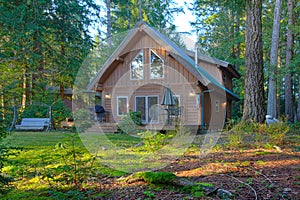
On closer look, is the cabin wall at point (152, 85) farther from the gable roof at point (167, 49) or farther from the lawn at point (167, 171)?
the lawn at point (167, 171)

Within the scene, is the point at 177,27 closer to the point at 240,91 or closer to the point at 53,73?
the point at 240,91

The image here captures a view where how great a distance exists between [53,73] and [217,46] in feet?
44.5

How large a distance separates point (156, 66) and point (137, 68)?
102 cm

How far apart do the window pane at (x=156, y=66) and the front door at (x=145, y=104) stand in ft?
3.80

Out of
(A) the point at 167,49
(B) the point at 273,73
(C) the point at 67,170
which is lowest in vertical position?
(C) the point at 67,170

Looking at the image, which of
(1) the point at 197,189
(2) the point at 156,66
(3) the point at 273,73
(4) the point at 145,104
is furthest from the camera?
(4) the point at 145,104

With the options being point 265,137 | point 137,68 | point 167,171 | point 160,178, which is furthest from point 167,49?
point 160,178

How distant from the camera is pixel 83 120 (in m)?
10.6

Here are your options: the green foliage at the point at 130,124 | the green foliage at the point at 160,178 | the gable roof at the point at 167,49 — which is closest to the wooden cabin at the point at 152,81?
the gable roof at the point at 167,49

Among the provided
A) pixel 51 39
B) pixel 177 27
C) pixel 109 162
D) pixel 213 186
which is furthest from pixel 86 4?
pixel 213 186

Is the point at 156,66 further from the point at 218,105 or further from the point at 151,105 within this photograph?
the point at 218,105

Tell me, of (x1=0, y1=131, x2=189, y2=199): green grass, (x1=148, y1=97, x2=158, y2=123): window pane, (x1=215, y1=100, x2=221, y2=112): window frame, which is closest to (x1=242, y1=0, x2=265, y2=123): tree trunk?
(x1=0, y1=131, x2=189, y2=199): green grass

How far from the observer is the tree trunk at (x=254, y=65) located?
6711 mm

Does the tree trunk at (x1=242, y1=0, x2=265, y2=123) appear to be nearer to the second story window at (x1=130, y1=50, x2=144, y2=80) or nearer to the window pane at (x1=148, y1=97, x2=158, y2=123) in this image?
the window pane at (x1=148, y1=97, x2=158, y2=123)
